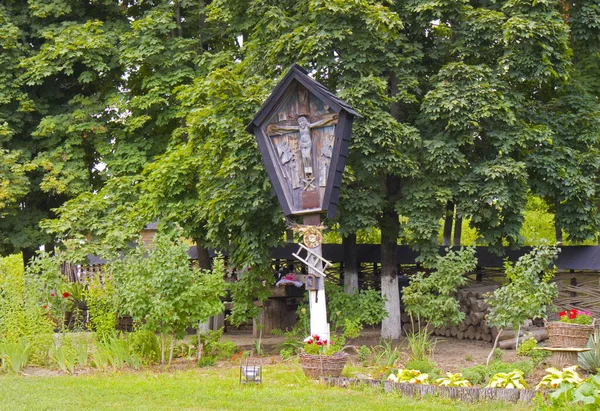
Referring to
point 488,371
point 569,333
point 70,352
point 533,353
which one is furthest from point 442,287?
point 70,352

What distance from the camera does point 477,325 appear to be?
15.3 meters

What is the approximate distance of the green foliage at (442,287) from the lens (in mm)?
12047

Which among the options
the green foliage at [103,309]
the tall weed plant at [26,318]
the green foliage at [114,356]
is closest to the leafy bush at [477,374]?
the green foliage at [114,356]

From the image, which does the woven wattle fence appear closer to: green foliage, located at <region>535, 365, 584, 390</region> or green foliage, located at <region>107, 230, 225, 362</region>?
green foliage, located at <region>535, 365, 584, 390</region>

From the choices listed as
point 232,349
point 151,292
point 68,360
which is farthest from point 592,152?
point 68,360

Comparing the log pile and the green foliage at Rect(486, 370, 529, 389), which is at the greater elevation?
the log pile

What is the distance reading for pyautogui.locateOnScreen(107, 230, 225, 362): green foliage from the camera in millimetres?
11688

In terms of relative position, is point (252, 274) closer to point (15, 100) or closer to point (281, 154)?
point (281, 154)

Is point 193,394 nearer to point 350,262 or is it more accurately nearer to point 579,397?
point 579,397

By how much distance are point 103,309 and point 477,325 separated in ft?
24.1

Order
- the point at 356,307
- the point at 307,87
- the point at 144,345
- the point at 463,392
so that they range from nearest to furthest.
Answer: the point at 463,392, the point at 307,87, the point at 144,345, the point at 356,307

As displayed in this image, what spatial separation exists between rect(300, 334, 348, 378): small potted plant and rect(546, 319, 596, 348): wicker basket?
9.42 ft

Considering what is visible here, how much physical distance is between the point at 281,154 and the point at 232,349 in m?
3.78

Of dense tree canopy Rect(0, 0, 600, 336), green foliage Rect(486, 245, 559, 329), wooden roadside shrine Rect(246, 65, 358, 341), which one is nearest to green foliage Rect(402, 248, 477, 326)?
green foliage Rect(486, 245, 559, 329)
